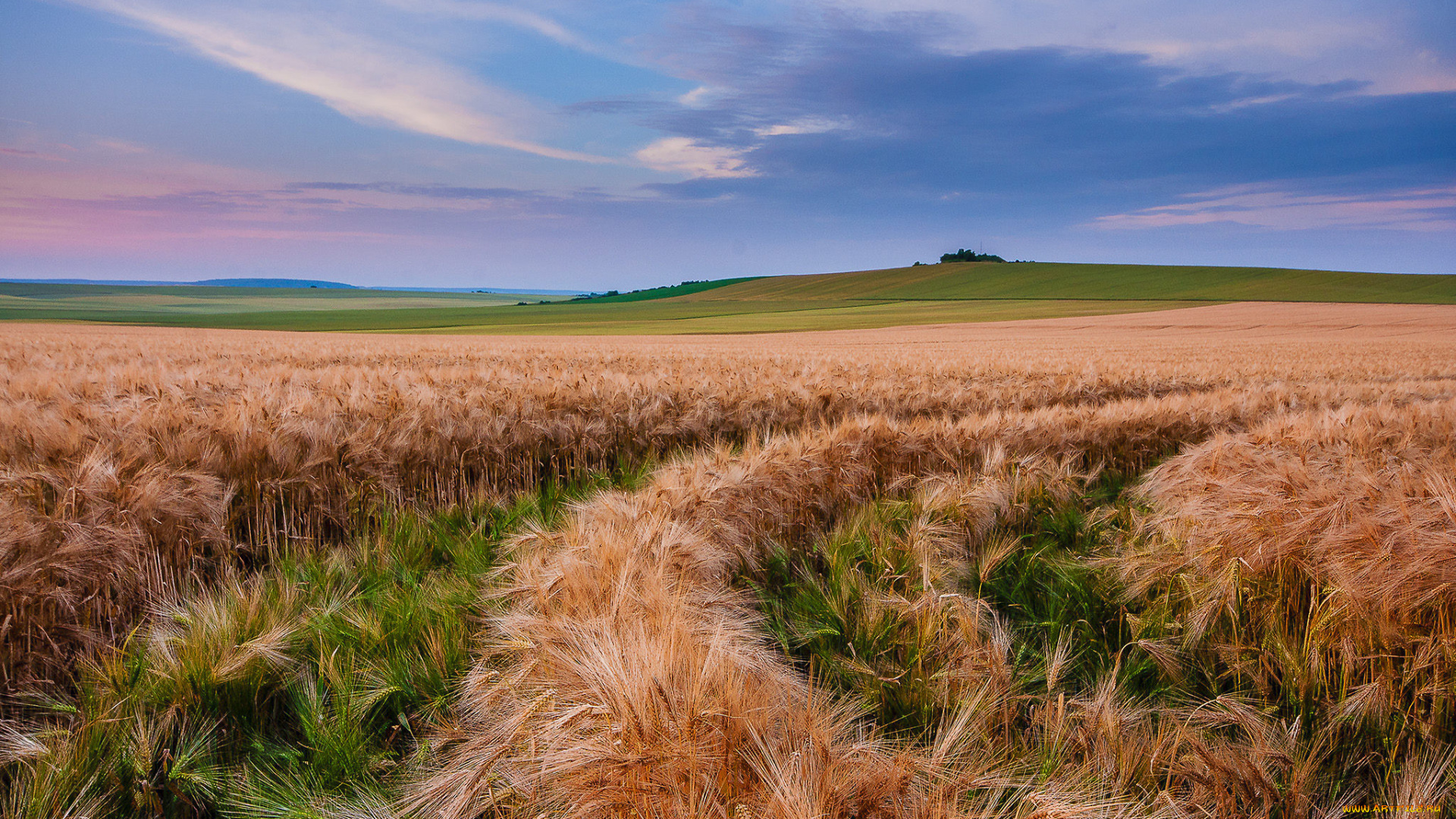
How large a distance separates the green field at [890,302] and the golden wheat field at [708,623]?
41.2 m

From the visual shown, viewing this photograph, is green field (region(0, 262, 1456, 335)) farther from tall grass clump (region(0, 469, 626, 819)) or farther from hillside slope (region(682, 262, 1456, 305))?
tall grass clump (region(0, 469, 626, 819))

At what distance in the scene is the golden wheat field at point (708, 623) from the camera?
133cm

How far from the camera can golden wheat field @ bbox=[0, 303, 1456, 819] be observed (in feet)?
4.38

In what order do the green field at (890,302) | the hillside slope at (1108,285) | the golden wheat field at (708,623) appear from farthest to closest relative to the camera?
the hillside slope at (1108,285) → the green field at (890,302) → the golden wheat field at (708,623)

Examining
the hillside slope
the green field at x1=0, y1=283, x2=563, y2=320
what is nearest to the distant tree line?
the hillside slope

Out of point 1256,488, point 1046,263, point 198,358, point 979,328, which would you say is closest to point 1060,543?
point 1256,488

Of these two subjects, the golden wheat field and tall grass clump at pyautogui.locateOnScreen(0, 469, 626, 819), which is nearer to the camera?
the golden wheat field

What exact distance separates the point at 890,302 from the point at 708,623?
7486cm

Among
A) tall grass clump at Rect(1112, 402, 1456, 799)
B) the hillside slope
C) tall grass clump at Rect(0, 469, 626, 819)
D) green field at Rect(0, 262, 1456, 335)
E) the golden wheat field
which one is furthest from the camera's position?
the hillside slope

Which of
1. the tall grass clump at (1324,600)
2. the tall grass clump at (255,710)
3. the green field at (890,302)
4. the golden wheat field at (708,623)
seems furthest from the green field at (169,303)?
the tall grass clump at (1324,600)

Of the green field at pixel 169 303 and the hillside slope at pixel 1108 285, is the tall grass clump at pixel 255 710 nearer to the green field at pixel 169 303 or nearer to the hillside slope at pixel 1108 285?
the hillside slope at pixel 1108 285

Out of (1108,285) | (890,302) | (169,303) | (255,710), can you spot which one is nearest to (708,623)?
(255,710)

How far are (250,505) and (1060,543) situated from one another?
435cm

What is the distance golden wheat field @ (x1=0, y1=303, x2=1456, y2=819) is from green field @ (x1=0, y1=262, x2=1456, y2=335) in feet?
135
